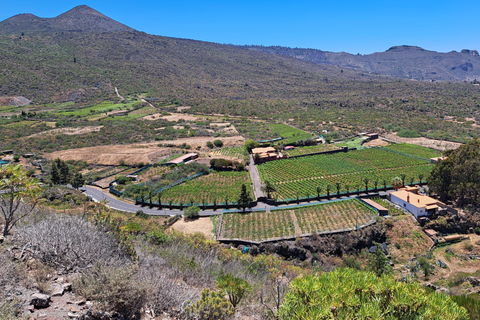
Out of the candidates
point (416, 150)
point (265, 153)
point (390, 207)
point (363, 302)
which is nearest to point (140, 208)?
point (265, 153)

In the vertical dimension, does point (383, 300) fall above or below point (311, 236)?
above

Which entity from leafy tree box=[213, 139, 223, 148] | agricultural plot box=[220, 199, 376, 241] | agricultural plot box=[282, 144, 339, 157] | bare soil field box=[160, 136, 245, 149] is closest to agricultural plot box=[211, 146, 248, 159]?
leafy tree box=[213, 139, 223, 148]

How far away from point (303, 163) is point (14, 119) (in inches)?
3165

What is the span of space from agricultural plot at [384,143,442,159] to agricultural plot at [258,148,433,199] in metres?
3.17

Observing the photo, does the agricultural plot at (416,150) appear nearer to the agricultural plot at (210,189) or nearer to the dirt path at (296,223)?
the agricultural plot at (210,189)

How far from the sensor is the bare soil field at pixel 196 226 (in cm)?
2866

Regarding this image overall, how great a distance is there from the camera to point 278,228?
94.1 ft

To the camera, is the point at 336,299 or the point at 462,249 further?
the point at 462,249

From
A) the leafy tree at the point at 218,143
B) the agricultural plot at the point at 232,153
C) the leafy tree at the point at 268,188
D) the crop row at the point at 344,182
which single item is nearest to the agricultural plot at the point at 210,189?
the leafy tree at the point at 268,188

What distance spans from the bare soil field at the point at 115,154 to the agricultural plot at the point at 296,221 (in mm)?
28473

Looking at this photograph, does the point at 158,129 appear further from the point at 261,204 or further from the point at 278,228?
the point at 278,228

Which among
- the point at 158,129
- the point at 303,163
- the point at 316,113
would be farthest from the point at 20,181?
the point at 316,113

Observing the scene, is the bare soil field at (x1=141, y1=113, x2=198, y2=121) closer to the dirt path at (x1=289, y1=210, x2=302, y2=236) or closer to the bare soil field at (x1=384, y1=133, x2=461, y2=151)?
the bare soil field at (x1=384, y1=133, x2=461, y2=151)

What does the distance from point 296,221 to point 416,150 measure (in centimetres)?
3906
